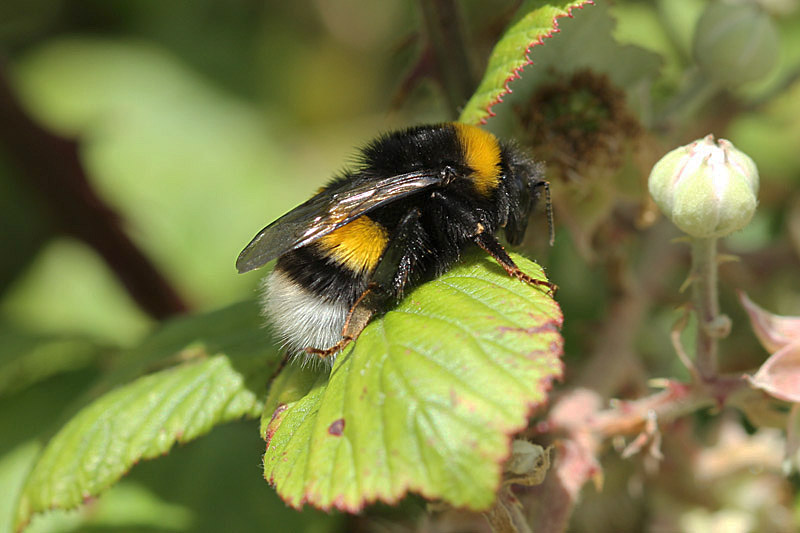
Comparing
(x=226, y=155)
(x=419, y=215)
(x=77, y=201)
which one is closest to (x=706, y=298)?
(x=419, y=215)

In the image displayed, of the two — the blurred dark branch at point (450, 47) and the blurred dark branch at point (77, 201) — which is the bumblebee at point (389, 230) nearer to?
the blurred dark branch at point (450, 47)

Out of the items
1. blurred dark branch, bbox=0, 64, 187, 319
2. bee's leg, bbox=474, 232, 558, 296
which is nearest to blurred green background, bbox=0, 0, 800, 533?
blurred dark branch, bbox=0, 64, 187, 319

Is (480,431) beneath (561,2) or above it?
beneath

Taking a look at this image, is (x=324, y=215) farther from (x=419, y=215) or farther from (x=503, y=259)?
(x=503, y=259)

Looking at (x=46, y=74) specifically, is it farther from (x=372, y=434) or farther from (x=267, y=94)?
(x=372, y=434)

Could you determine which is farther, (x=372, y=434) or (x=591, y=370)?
(x=591, y=370)

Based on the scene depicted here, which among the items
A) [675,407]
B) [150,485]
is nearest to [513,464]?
[675,407]

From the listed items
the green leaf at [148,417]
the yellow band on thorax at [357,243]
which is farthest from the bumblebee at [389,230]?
the green leaf at [148,417]
